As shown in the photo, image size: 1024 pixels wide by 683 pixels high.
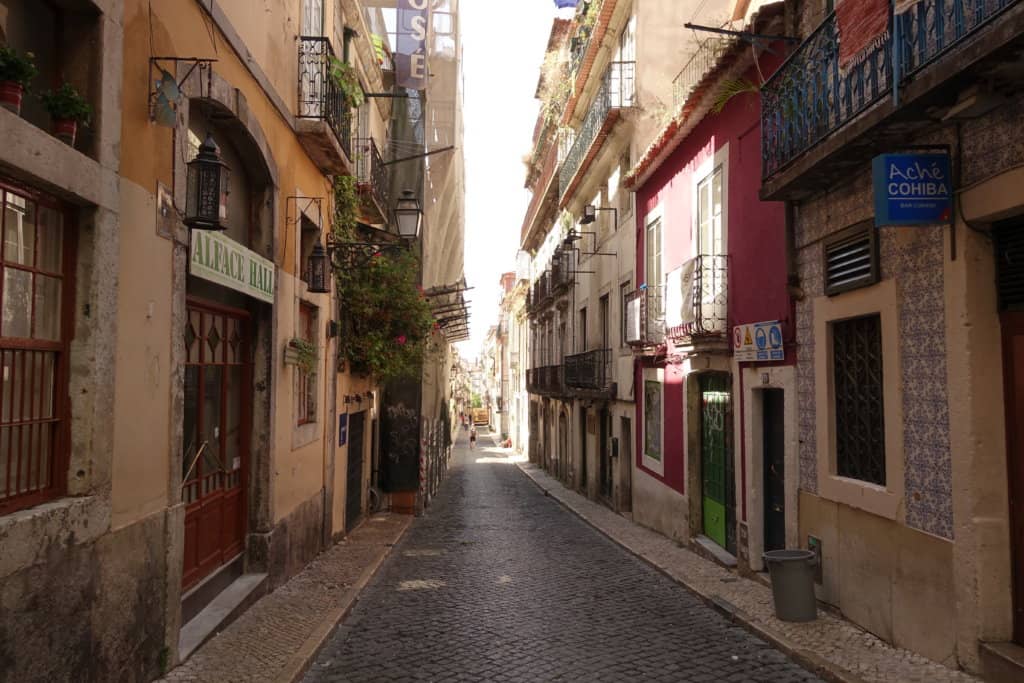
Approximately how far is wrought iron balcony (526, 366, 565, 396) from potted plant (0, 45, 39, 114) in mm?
21183

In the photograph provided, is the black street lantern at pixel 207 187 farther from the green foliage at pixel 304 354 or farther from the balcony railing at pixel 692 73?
the balcony railing at pixel 692 73

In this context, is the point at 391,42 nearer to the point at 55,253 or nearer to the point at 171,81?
the point at 171,81

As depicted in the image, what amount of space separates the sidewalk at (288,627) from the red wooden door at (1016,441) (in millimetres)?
5134

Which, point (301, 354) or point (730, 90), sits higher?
point (730, 90)

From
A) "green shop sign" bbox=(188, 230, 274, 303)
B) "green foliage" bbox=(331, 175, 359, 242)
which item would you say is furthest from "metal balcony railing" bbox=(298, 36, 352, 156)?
"green shop sign" bbox=(188, 230, 274, 303)

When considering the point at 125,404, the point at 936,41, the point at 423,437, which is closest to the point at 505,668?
the point at 125,404

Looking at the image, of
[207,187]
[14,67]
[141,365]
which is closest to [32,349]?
[141,365]

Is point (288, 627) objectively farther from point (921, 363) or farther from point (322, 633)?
point (921, 363)

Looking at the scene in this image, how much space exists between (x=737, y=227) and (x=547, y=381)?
17.7 m

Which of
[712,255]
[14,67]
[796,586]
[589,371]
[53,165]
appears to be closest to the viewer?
[14,67]

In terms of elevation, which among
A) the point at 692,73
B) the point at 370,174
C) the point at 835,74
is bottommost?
the point at 835,74

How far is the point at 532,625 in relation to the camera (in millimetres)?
7742

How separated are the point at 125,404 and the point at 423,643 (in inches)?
133

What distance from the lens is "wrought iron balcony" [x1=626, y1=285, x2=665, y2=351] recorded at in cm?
1391
